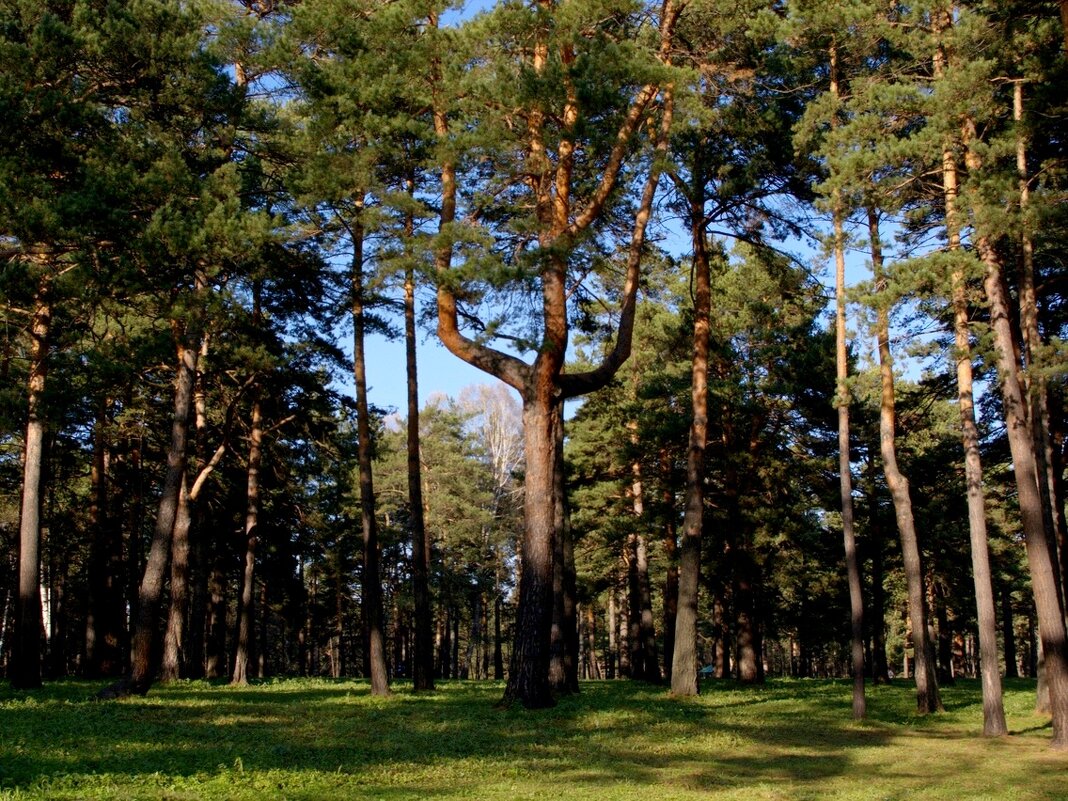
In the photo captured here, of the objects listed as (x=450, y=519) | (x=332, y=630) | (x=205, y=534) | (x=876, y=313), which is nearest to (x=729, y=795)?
(x=876, y=313)

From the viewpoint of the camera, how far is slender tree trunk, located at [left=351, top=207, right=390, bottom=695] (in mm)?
18625

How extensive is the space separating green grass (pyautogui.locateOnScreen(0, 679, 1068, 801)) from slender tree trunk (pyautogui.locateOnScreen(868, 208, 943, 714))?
81 centimetres

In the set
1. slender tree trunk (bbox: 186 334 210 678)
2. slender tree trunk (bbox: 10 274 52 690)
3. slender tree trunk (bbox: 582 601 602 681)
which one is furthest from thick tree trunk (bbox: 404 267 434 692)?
slender tree trunk (bbox: 582 601 602 681)

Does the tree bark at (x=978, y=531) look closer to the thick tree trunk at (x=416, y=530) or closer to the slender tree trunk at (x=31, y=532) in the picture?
the thick tree trunk at (x=416, y=530)

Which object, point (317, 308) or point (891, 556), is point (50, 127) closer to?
point (317, 308)

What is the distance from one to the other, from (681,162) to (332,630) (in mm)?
39999

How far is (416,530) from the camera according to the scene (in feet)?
64.5

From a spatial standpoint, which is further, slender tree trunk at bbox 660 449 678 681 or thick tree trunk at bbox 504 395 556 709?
slender tree trunk at bbox 660 449 678 681

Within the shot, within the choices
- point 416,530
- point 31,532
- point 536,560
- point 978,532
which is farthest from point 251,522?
point 978,532

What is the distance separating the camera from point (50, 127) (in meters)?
15.0

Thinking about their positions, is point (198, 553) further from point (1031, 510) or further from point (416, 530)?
point (1031, 510)

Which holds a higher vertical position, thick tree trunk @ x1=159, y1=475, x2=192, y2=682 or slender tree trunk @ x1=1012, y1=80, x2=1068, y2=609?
A: slender tree trunk @ x1=1012, y1=80, x2=1068, y2=609

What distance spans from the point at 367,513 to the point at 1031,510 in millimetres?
12355

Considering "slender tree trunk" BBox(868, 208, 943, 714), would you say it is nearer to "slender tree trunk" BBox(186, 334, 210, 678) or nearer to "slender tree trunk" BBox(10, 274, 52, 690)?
"slender tree trunk" BBox(186, 334, 210, 678)
